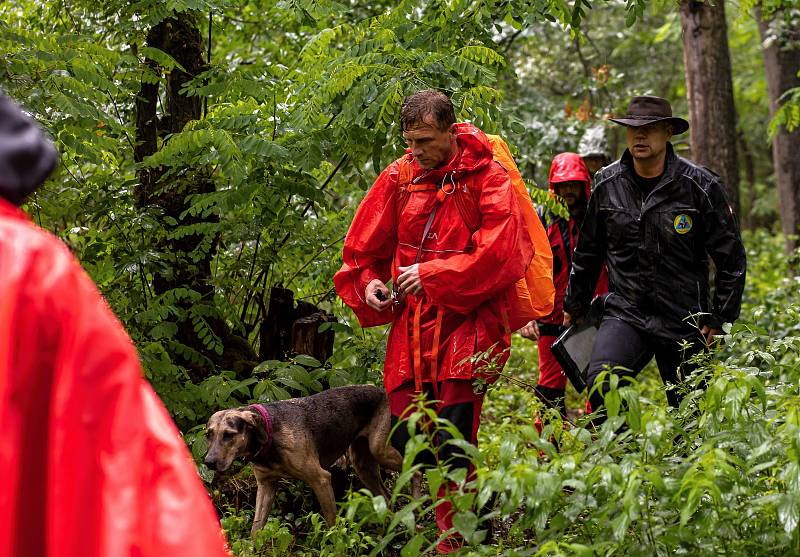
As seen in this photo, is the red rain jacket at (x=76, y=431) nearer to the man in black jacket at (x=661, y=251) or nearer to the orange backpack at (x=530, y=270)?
the orange backpack at (x=530, y=270)

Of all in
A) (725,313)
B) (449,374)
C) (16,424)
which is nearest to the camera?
(16,424)

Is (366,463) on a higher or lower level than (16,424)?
lower

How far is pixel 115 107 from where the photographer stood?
845 centimetres

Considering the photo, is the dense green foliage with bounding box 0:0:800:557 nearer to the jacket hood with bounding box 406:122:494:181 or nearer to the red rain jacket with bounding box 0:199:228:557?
the jacket hood with bounding box 406:122:494:181

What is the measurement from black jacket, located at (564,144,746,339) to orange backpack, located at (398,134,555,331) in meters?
0.72

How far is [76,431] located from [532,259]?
4.74 metres

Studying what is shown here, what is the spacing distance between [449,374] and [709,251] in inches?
79.0

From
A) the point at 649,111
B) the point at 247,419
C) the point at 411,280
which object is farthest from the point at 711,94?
the point at 247,419

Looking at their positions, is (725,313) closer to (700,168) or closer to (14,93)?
(700,168)

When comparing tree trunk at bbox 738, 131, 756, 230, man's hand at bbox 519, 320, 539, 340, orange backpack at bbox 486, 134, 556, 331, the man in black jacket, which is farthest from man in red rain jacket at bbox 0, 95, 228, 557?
tree trunk at bbox 738, 131, 756, 230

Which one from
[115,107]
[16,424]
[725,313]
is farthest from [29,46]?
[16,424]

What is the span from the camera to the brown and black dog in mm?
6219

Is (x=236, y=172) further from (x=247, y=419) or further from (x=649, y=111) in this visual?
(x=649, y=111)

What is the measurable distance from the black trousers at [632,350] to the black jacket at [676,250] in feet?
0.21
